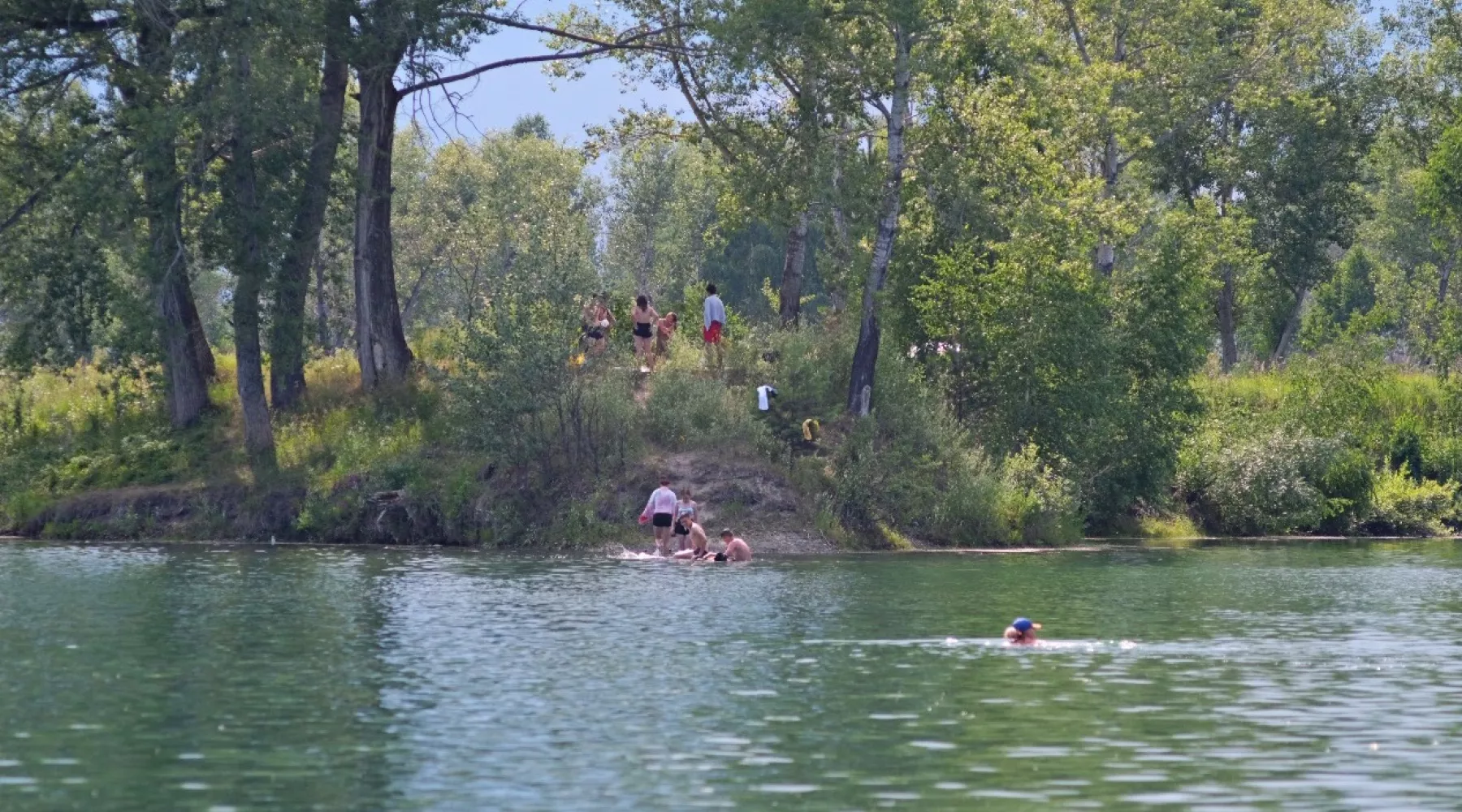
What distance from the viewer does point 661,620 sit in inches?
1163

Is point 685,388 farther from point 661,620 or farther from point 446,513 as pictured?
point 661,620

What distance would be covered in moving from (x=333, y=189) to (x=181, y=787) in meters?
35.7

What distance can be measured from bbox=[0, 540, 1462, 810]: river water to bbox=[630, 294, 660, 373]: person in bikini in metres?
13.4

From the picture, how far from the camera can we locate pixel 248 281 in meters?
48.0

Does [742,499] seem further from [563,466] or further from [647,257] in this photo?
[647,257]

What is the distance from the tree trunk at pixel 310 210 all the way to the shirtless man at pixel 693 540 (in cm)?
1293

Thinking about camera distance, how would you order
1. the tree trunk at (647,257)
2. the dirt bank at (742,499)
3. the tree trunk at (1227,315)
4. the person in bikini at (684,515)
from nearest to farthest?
the person in bikini at (684,515)
the dirt bank at (742,499)
the tree trunk at (1227,315)
the tree trunk at (647,257)

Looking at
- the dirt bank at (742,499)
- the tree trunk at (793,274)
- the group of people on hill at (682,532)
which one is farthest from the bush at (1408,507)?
the group of people on hill at (682,532)

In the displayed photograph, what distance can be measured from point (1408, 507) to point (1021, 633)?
33.3 m

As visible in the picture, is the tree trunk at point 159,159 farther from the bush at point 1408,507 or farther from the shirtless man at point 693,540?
the bush at point 1408,507

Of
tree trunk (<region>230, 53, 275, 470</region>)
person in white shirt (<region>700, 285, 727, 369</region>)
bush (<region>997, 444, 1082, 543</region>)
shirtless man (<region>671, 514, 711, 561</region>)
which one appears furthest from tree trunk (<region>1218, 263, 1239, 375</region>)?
tree trunk (<region>230, 53, 275, 470</region>)

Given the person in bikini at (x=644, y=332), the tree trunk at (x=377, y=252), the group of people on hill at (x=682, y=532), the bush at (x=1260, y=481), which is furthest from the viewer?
the bush at (x=1260, y=481)

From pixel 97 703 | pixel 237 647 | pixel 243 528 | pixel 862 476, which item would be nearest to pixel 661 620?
pixel 237 647

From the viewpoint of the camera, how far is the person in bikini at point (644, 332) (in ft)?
167
